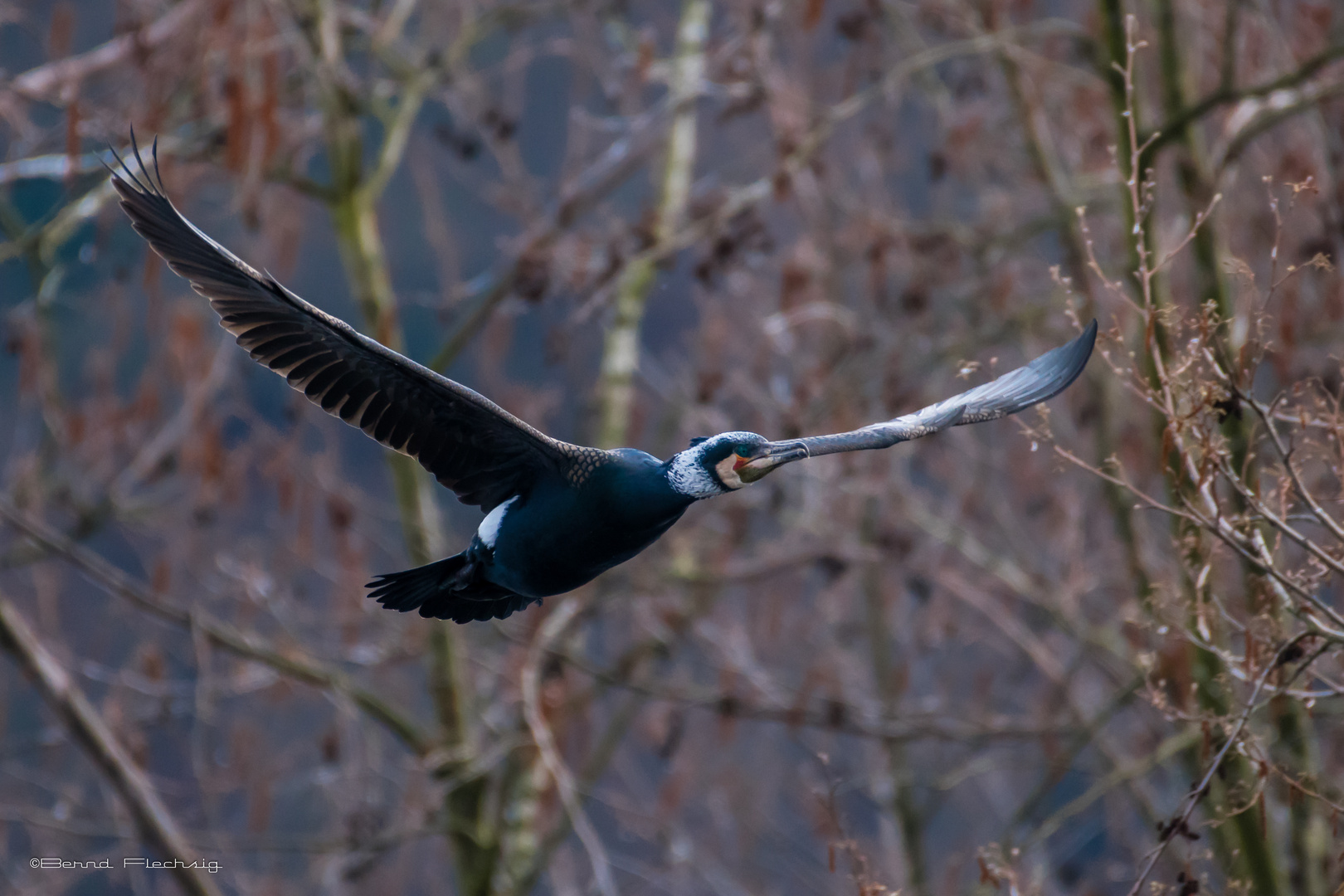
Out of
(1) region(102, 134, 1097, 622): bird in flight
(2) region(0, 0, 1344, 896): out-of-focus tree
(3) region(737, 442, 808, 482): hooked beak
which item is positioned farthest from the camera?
(2) region(0, 0, 1344, 896): out-of-focus tree

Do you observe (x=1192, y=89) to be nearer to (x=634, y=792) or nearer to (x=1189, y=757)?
(x=1189, y=757)

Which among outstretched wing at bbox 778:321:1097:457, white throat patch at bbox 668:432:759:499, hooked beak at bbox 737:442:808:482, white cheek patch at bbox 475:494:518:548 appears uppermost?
outstretched wing at bbox 778:321:1097:457

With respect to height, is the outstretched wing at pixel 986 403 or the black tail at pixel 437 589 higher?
the outstretched wing at pixel 986 403

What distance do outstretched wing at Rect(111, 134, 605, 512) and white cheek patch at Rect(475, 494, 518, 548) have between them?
2.9 inches

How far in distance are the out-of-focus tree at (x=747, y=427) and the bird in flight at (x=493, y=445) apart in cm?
58

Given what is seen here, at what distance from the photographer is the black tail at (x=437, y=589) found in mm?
3439

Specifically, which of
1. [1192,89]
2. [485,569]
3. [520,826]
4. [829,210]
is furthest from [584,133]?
[485,569]

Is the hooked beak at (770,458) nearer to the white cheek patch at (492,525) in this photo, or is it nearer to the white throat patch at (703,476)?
the white throat patch at (703,476)

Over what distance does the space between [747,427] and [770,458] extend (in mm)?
4671

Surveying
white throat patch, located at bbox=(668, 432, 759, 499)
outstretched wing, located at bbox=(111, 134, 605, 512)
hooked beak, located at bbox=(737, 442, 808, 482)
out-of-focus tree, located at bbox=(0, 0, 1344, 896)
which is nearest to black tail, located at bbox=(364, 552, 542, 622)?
outstretched wing, located at bbox=(111, 134, 605, 512)

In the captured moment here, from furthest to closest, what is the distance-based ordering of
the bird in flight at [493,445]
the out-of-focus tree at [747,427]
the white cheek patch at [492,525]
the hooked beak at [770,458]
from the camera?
the out-of-focus tree at [747,427] < the white cheek patch at [492,525] < the bird in flight at [493,445] < the hooked beak at [770,458]

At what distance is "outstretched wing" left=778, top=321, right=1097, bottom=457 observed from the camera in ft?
10.1

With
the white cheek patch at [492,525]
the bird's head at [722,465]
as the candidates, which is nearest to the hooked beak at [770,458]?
the bird's head at [722,465]

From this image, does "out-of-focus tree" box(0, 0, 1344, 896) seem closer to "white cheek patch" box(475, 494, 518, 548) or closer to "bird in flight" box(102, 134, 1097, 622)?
"bird in flight" box(102, 134, 1097, 622)
